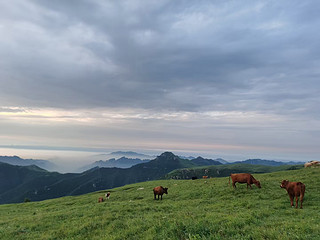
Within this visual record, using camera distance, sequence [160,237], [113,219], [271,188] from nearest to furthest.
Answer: [160,237]
[113,219]
[271,188]

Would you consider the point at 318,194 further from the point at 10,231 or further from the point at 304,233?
the point at 10,231

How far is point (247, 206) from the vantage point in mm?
17438

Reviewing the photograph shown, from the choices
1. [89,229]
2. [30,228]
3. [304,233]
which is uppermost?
[304,233]

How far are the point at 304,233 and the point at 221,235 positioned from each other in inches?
155

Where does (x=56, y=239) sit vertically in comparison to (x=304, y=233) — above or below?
below

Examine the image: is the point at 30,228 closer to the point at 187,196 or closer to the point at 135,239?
the point at 135,239

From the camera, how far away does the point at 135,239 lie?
10.7 metres

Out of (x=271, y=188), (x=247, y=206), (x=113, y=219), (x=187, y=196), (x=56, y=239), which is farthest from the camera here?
(x=187, y=196)

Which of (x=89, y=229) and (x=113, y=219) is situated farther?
(x=113, y=219)

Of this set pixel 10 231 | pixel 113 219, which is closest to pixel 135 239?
pixel 113 219

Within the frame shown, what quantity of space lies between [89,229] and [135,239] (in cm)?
509

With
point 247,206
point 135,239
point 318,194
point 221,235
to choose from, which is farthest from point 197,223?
point 318,194

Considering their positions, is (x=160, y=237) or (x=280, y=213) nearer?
(x=160, y=237)

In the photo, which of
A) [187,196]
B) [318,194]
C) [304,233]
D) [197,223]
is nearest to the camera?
[304,233]
